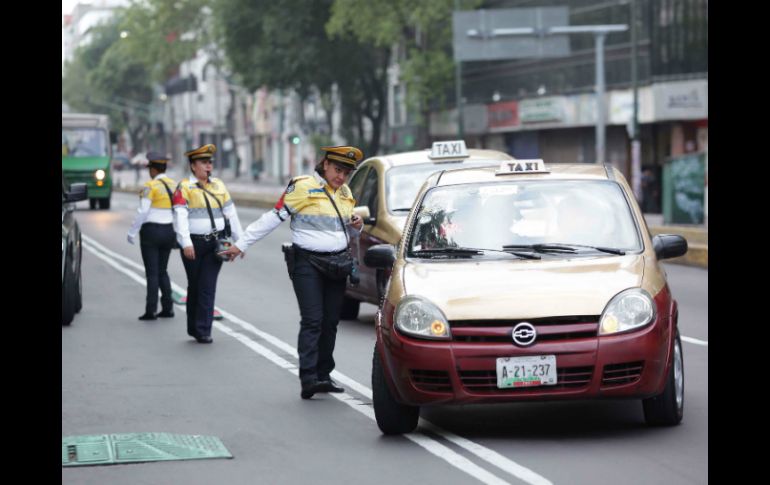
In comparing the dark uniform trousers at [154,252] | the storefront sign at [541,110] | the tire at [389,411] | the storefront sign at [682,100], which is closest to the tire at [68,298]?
the dark uniform trousers at [154,252]

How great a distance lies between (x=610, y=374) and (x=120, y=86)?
444 ft

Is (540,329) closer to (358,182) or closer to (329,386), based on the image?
(329,386)

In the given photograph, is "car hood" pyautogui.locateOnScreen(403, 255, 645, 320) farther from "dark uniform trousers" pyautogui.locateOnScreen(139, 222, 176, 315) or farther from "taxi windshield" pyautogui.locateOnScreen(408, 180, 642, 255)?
"dark uniform trousers" pyautogui.locateOnScreen(139, 222, 176, 315)

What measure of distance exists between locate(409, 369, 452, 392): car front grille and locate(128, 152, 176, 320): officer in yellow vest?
7.98m

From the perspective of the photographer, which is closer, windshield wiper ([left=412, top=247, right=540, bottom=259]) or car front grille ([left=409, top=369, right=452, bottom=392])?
car front grille ([left=409, top=369, right=452, bottom=392])

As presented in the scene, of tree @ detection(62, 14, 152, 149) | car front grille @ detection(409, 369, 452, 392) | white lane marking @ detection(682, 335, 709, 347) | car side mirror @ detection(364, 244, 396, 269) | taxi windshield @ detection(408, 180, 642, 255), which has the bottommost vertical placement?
white lane marking @ detection(682, 335, 709, 347)

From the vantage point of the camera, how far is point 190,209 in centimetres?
1428

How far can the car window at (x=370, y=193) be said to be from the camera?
1520 centimetres

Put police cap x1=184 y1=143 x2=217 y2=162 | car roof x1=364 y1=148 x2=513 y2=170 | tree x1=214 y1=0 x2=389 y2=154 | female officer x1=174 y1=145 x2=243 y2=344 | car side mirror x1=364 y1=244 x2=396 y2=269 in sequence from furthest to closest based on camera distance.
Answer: tree x1=214 y1=0 x2=389 y2=154
car roof x1=364 y1=148 x2=513 y2=170
female officer x1=174 y1=145 x2=243 y2=344
police cap x1=184 y1=143 x2=217 y2=162
car side mirror x1=364 y1=244 x2=396 y2=269

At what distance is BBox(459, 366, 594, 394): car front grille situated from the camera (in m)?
8.48

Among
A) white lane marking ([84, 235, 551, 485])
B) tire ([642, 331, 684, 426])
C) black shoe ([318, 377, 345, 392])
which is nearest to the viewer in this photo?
white lane marking ([84, 235, 551, 485])

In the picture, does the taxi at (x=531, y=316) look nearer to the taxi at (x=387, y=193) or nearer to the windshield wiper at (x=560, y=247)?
the windshield wiper at (x=560, y=247)

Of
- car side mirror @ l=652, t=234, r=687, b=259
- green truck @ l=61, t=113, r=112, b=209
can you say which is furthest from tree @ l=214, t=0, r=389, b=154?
car side mirror @ l=652, t=234, r=687, b=259

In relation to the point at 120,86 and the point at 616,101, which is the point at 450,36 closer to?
the point at 616,101
